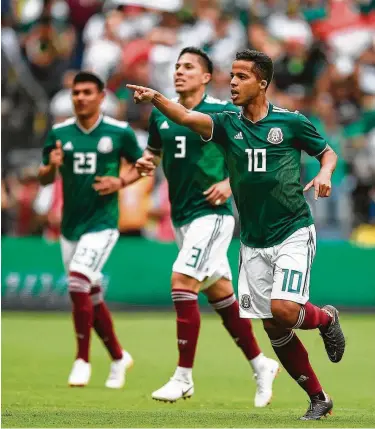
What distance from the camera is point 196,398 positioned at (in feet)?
32.5

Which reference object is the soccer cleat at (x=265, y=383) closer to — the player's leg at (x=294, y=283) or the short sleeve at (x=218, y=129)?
the player's leg at (x=294, y=283)

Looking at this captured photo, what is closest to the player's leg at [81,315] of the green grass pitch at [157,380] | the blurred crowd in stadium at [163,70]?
the green grass pitch at [157,380]

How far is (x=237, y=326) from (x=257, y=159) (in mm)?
2278

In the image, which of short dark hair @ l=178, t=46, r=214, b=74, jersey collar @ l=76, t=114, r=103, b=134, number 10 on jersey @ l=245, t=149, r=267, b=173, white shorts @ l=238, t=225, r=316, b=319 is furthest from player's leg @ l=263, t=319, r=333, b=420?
jersey collar @ l=76, t=114, r=103, b=134

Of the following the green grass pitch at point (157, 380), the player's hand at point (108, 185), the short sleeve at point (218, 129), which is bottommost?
the green grass pitch at point (157, 380)

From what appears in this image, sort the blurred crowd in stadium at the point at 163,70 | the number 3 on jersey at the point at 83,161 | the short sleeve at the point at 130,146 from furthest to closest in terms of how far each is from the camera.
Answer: the blurred crowd in stadium at the point at 163,70
the short sleeve at the point at 130,146
the number 3 on jersey at the point at 83,161

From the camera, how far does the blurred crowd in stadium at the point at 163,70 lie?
18078 millimetres

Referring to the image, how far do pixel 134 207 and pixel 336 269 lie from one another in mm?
3180

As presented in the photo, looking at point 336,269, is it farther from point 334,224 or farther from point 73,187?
point 73,187

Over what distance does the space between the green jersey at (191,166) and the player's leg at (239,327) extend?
0.65 m

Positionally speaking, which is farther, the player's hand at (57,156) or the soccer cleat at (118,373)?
the player's hand at (57,156)

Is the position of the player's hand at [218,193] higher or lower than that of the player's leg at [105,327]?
higher

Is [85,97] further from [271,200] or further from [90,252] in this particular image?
[271,200]

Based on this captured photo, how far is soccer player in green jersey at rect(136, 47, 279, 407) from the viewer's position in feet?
32.1
